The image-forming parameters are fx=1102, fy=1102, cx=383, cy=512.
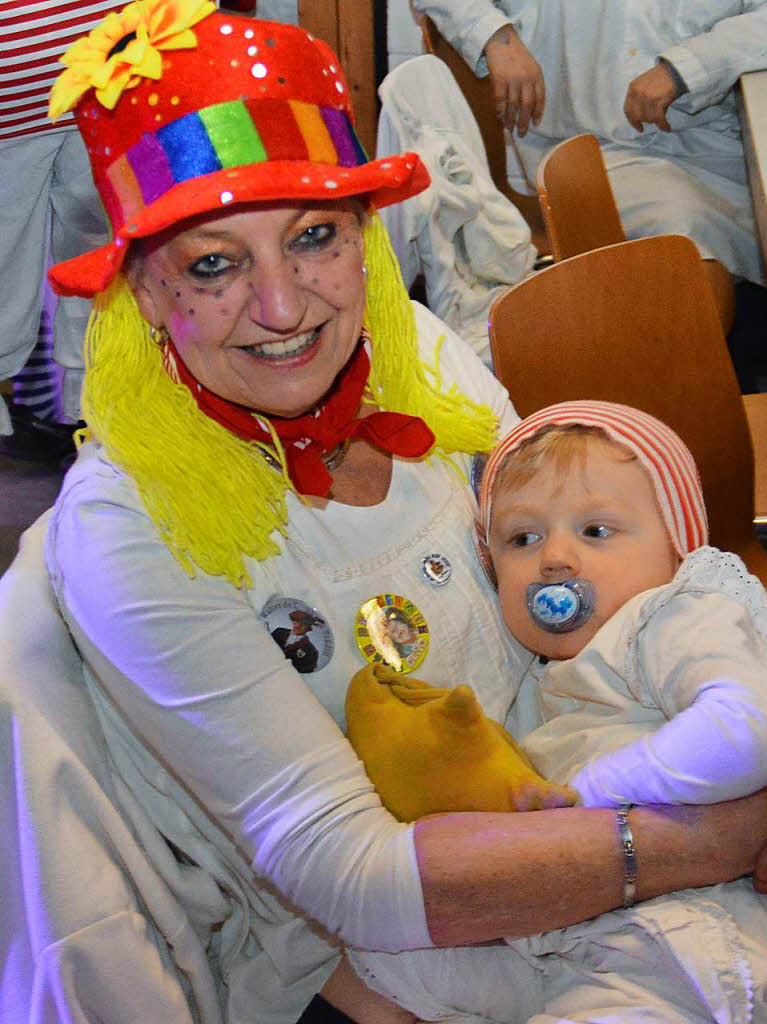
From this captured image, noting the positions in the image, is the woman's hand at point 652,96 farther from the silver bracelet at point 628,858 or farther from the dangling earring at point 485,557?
the silver bracelet at point 628,858

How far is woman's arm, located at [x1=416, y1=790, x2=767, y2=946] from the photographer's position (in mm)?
1212

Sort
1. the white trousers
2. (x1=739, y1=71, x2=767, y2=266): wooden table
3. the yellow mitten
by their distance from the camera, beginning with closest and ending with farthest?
the yellow mitten → the white trousers → (x1=739, y1=71, x2=767, y2=266): wooden table

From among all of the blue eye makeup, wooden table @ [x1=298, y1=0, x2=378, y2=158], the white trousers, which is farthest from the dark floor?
wooden table @ [x1=298, y1=0, x2=378, y2=158]

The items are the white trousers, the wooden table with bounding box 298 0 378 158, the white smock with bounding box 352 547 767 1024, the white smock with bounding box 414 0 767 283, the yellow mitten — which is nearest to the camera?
the white smock with bounding box 352 547 767 1024

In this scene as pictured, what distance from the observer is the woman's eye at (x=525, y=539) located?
1526 millimetres

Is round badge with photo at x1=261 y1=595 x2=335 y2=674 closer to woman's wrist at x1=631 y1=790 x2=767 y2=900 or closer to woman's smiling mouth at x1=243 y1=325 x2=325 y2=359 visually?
woman's smiling mouth at x1=243 y1=325 x2=325 y2=359

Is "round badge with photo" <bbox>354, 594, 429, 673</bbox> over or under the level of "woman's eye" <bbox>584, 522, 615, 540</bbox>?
under

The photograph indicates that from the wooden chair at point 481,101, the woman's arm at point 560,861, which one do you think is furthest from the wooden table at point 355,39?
the woman's arm at point 560,861

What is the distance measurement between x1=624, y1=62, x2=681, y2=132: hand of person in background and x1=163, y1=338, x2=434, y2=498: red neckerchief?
8.83 ft

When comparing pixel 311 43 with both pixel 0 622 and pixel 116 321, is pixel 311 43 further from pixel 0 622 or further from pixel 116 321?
pixel 0 622

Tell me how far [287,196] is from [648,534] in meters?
0.66

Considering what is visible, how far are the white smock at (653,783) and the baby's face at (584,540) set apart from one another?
Answer: 0.15 ft

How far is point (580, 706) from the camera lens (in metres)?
1.47

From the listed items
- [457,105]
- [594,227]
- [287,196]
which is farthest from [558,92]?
[287,196]
